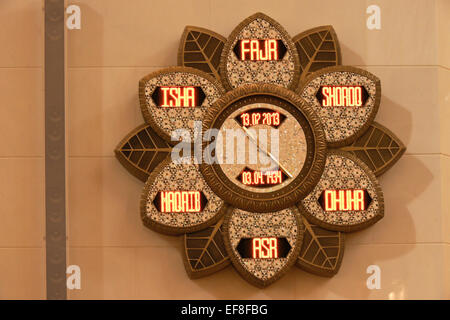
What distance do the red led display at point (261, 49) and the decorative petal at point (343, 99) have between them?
0.17 m

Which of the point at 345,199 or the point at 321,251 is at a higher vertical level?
the point at 345,199

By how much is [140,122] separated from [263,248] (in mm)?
735

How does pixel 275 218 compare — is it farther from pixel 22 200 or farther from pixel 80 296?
pixel 22 200

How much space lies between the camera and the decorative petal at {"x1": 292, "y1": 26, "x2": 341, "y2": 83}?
2799 mm

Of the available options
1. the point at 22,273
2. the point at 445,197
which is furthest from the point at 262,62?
the point at 22,273

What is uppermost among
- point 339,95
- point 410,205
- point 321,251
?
point 339,95

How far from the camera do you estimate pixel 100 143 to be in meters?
2.81

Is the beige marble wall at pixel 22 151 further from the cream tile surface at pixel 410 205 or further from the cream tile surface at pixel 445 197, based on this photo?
the cream tile surface at pixel 445 197

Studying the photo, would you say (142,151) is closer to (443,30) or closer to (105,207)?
(105,207)

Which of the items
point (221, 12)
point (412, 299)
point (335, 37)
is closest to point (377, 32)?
point (335, 37)

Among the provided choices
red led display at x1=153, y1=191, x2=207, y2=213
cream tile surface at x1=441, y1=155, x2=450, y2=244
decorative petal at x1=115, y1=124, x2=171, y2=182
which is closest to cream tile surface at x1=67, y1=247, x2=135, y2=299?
red led display at x1=153, y1=191, x2=207, y2=213

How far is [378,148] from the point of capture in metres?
2.76
